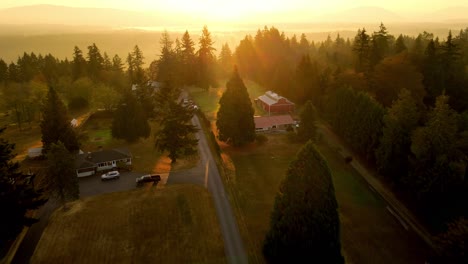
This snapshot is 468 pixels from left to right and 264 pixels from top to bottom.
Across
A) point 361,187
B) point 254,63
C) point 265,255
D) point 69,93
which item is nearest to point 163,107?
point 265,255

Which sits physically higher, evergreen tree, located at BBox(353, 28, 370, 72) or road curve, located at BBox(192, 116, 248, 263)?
evergreen tree, located at BBox(353, 28, 370, 72)

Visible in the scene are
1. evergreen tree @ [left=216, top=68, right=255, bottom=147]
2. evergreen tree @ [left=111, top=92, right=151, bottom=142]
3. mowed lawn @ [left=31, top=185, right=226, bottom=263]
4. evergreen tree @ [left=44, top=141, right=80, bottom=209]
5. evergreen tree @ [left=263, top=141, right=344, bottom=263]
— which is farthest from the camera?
evergreen tree @ [left=111, top=92, right=151, bottom=142]

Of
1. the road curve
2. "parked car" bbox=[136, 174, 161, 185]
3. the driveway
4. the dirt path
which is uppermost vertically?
"parked car" bbox=[136, 174, 161, 185]

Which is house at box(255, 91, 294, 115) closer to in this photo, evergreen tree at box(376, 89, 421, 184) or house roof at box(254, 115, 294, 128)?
house roof at box(254, 115, 294, 128)

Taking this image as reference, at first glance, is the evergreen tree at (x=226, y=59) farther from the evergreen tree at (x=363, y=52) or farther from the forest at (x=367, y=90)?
the evergreen tree at (x=363, y=52)

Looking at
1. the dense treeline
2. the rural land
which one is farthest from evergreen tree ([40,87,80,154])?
the dense treeline

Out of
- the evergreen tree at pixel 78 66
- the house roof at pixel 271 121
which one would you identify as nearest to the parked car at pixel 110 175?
the house roof at pixel 271 121
